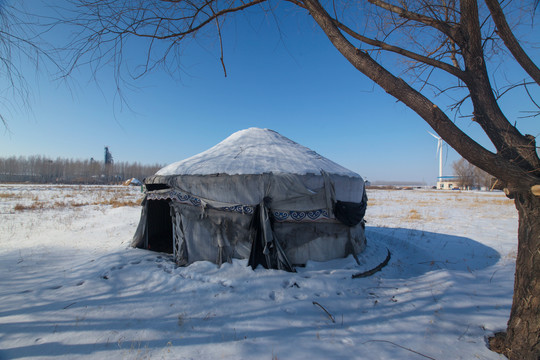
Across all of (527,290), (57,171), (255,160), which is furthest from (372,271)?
(57,171)

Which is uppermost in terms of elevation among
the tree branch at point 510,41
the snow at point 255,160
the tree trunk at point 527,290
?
the tree branch at point 510,41

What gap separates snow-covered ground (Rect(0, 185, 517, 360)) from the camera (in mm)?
2309

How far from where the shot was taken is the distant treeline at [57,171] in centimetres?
5412

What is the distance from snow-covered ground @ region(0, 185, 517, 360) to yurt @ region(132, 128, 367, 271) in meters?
0.32

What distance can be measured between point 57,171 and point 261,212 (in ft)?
246

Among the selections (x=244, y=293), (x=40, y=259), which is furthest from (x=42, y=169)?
(x=244, y=293)

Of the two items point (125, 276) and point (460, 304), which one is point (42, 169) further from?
point (460, 304)

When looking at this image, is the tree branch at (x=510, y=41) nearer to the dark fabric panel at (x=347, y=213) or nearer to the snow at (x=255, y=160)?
the snow at (x=255, y=160)

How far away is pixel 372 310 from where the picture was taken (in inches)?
120

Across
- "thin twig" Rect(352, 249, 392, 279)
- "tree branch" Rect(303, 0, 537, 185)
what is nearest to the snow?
"thin twig" Rect(352, 249, 392, 279)

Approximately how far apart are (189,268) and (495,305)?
4548 millimetres

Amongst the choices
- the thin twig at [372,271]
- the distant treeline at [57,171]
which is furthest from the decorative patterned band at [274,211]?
the distant treeline at [57,171]

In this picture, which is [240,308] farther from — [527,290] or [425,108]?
[425,108]

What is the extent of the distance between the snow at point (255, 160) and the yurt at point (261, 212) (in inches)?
1.0
